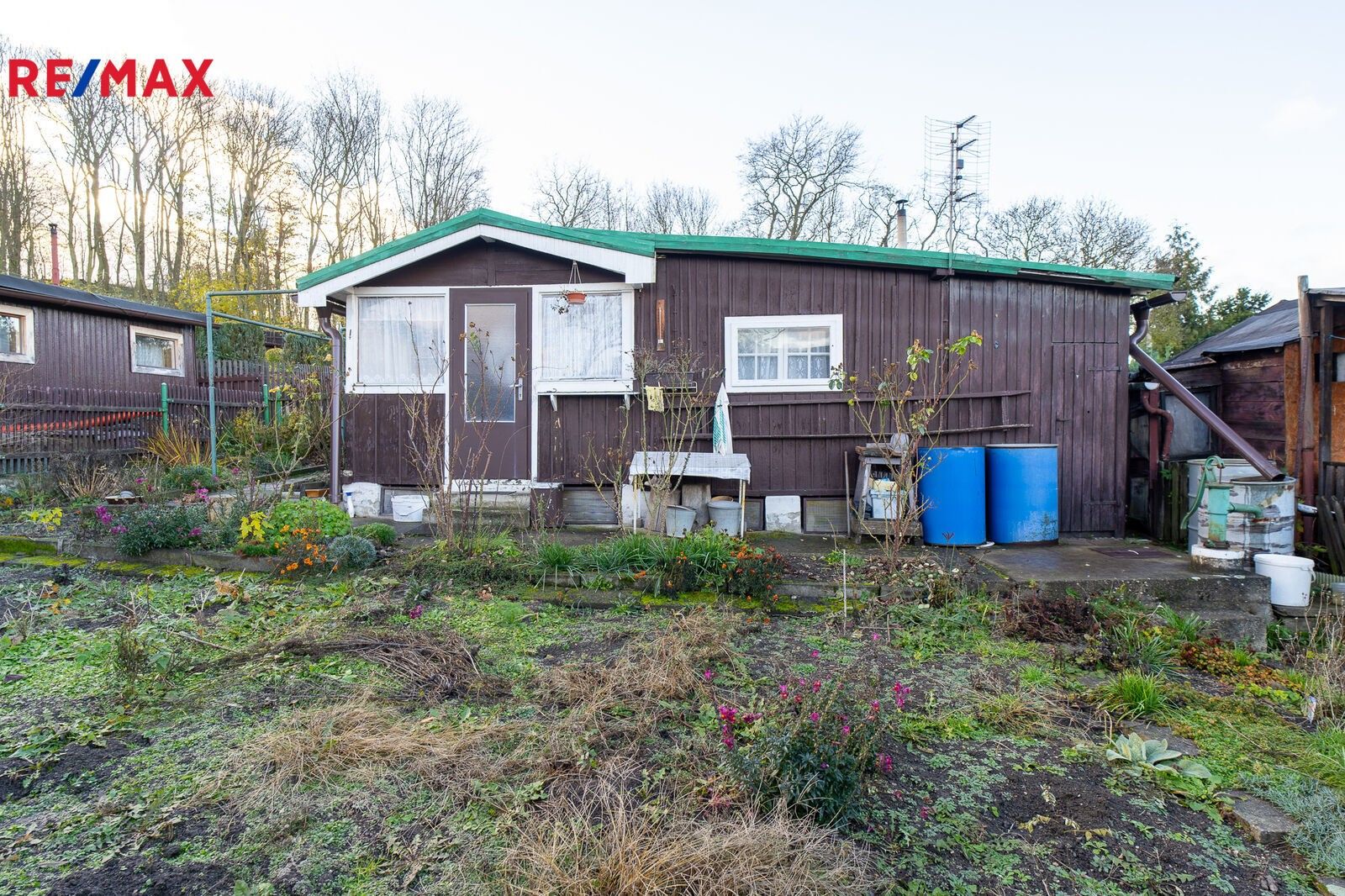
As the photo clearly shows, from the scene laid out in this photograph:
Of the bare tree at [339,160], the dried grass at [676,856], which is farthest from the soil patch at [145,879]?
the bare tree at [339,160]

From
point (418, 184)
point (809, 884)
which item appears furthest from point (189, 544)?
point (418, 184)

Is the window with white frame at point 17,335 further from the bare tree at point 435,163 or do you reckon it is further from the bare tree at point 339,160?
the bare tree at point 435,163

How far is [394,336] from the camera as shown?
7.54 meters

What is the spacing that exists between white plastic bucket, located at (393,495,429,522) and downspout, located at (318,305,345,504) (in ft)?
2.78

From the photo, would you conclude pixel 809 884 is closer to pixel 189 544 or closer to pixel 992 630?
pixel 992 630

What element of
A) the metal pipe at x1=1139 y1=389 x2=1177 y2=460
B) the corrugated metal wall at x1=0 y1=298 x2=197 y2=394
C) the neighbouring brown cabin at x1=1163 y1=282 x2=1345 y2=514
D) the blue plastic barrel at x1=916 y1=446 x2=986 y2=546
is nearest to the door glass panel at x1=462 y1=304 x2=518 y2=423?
the blue plastic barrel at x1=916 y1=446 x2=986 y2=546

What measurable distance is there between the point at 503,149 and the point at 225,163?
8305 millimetres

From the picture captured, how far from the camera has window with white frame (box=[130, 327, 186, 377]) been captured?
45.5 ft

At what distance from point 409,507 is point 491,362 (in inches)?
70.3

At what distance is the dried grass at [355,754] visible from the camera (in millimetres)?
2518

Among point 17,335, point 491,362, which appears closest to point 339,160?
point 17,335

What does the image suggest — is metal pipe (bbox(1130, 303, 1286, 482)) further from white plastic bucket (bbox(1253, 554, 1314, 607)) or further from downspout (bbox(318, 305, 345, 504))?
downspout (bbox(318, 305, 345, 504))

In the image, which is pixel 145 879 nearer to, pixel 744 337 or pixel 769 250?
pixel 744 337

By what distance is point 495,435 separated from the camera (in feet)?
24.5
